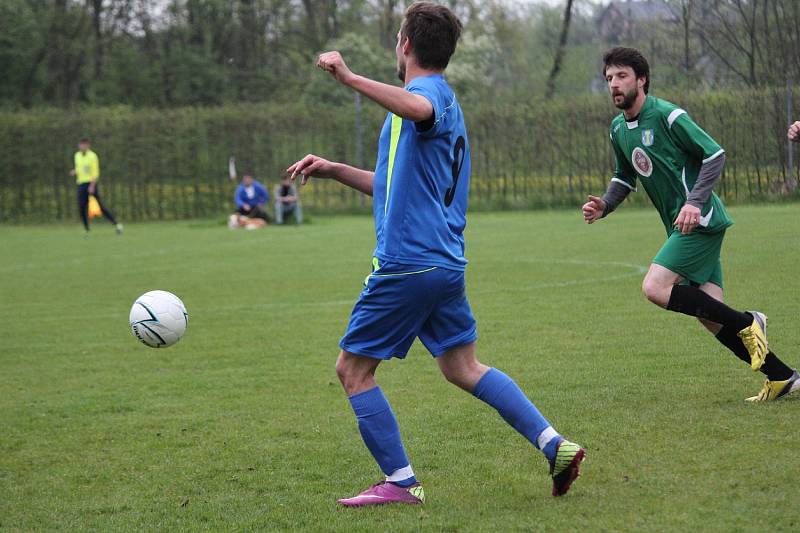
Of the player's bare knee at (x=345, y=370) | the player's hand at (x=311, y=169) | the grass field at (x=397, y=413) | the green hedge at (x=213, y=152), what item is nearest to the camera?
the grass field at (x=397, y=413)

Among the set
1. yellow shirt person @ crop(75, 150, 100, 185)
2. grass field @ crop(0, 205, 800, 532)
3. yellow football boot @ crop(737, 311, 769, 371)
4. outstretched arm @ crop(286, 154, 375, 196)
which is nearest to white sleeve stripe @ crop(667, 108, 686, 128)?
yellow football boot @ crop(737, 311, 769, 371)

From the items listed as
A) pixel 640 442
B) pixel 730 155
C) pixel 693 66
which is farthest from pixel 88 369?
pixel 693 66

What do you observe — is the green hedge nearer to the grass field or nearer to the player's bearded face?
the grass field

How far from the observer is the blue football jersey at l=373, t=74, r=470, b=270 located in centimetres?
416

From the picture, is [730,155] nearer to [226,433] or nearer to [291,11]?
[226,433]

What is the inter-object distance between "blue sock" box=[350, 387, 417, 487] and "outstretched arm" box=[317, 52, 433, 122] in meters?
1.21

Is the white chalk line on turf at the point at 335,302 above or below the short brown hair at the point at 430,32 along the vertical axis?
below

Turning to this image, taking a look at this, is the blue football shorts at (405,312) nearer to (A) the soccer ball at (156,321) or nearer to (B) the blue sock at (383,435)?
(B) the blue sock at (383,435)

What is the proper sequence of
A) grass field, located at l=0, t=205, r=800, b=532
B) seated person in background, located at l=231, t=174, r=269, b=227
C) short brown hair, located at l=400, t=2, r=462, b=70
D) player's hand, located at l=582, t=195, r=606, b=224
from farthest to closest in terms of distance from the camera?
seated person in background, located at l=231, t=174, r=269, b=227 → player's hand, located at l=582, t=195, r=606, b=224 → grass field, located at l=0, t=205, r=800, b=532 → short brown hair, located at l=400, t=2, r=462, b=70

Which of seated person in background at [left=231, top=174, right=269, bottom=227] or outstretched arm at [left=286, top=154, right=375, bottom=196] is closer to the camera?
outstretched arm at [left=286, top=154, right=375, bottom=196]

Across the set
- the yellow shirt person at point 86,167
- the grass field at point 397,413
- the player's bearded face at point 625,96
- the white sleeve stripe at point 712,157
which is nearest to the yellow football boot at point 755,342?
the grass field at point 397,413

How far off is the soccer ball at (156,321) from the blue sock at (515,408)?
6.98 feet

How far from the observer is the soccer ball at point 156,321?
586 cm

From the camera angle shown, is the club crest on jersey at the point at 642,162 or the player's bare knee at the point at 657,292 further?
the club crest on jersey at the point at 642,162
